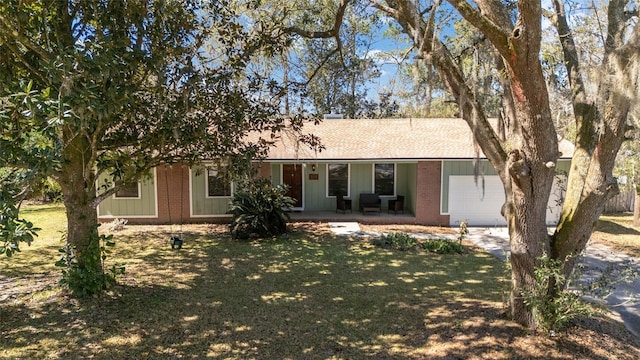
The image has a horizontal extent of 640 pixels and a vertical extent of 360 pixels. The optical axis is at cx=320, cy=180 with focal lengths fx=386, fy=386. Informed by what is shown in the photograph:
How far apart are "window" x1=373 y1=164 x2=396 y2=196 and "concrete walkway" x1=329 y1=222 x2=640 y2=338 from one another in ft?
7.69

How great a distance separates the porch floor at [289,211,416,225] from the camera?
13.6 meters

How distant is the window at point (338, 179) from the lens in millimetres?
14719

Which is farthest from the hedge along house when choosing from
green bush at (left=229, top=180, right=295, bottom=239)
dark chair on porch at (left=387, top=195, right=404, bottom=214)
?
green bush at (left=229, top=180, right=295, bottom=239)

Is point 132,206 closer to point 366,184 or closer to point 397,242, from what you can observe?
point 366,184

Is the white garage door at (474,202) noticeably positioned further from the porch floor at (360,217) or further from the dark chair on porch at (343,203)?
the dark chair on porch at (343,203)

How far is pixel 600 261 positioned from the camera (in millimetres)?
9406

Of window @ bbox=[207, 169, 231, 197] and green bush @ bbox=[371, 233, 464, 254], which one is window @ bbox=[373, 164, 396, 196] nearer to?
green bush @ bbox=[371, 233, 464, 254]

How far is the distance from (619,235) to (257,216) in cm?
1154

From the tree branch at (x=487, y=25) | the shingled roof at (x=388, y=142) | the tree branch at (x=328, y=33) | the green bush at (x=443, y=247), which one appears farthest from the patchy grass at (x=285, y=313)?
the shingled roof at (x=388, y=142)

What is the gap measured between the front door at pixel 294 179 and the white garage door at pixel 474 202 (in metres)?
5.51

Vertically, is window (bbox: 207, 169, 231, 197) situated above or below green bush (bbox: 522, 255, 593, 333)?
above

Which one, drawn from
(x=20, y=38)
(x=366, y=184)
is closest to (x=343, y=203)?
(x=366, y=184)

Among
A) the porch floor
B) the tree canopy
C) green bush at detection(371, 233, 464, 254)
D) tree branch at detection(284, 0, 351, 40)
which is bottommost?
green bush at detection(371, 233, 464, 254)

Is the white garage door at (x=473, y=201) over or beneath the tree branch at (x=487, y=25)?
beneath
